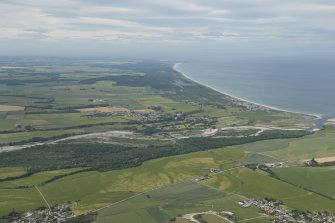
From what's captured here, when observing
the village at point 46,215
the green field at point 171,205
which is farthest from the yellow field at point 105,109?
the village at point 46,215

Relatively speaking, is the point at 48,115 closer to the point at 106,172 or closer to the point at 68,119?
the point at 68,119

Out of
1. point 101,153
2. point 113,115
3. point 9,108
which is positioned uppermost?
point 9,108

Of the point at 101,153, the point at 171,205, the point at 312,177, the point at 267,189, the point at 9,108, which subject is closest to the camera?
the point at 171,205

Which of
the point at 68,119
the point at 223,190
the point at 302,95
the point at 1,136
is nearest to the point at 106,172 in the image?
the point at 223,190

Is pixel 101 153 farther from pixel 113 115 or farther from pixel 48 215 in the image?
pixel 113 115

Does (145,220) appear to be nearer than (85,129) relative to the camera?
Yes

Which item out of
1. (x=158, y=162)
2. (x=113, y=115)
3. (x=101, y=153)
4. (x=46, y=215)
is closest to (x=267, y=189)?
(x=158, y=162)
